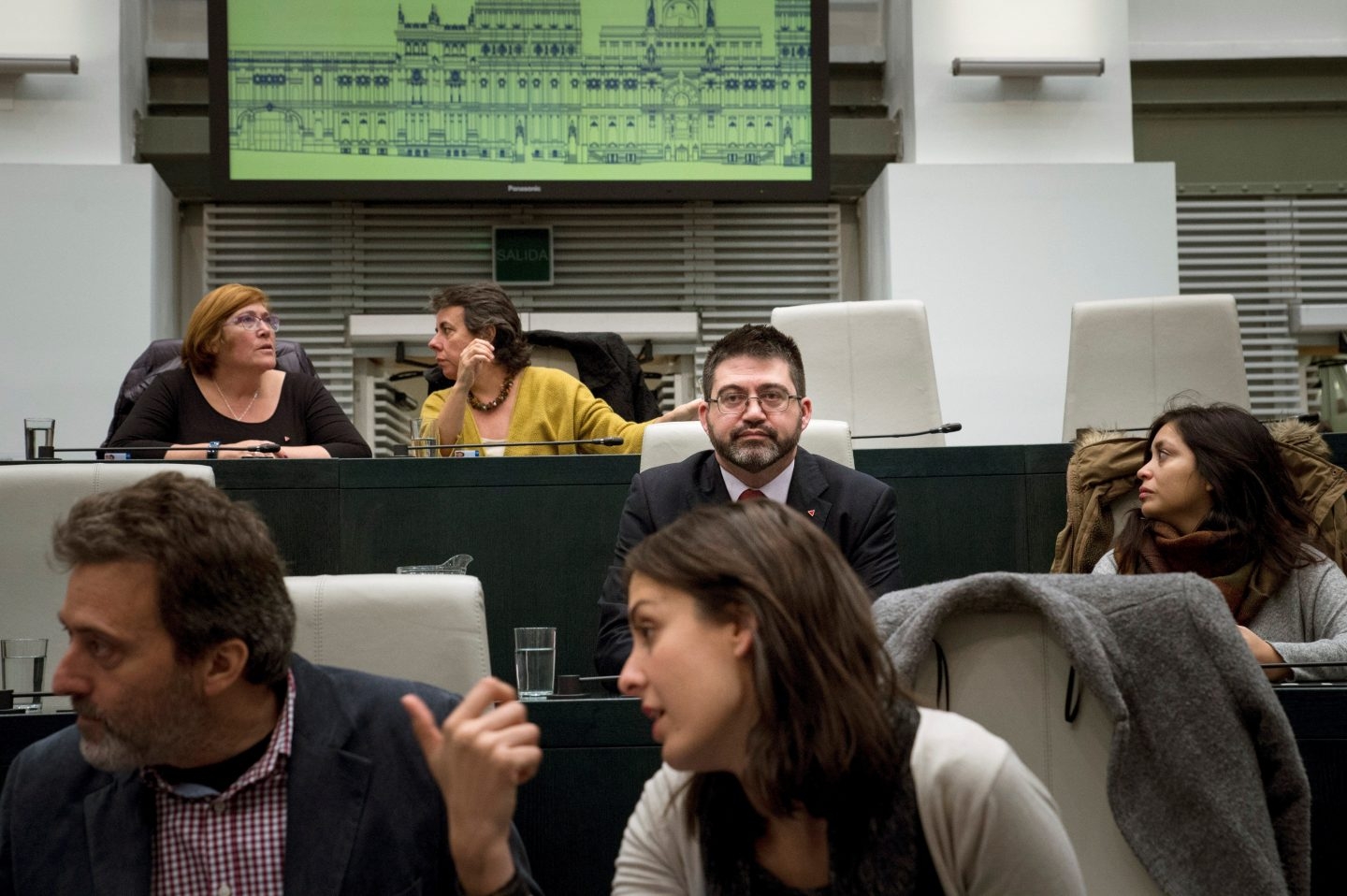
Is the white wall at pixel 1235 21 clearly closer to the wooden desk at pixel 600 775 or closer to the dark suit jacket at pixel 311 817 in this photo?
the wooden desk at pixel 600 775

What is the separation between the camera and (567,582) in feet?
12.3

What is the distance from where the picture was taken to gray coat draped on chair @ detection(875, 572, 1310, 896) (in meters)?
1.66

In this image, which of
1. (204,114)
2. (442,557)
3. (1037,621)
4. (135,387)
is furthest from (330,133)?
(1037,621)

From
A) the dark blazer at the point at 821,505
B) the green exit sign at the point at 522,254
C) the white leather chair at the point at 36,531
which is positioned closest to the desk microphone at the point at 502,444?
the dark blazer at the point at 821,505

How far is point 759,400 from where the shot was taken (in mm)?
3197

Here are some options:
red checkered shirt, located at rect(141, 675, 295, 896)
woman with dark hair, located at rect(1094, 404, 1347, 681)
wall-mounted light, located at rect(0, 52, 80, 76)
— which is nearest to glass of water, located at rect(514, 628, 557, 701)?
red checkered shirt, located at rect(141, 675, 295, 896)

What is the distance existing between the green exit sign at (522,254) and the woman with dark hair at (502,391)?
2450 mm

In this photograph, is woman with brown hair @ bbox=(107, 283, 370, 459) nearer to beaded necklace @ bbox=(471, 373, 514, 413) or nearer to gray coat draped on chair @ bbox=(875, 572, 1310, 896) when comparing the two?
beaded necklace @ bbox=(471, 373, 514, 413)

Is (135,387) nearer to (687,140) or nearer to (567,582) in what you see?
(567,582)

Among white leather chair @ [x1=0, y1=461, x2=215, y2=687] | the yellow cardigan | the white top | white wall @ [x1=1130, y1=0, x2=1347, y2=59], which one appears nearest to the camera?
the white top

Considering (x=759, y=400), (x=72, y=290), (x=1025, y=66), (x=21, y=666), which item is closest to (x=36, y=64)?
(x=72, y=290)

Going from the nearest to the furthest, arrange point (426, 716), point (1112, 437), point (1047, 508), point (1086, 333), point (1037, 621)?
point (426, 716), point (1037, 621), point (1112, 437), point (1047, 508), point (1086, 333)

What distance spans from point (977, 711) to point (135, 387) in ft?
12.0

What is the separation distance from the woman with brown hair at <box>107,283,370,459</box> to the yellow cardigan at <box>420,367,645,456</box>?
443 millimetres
